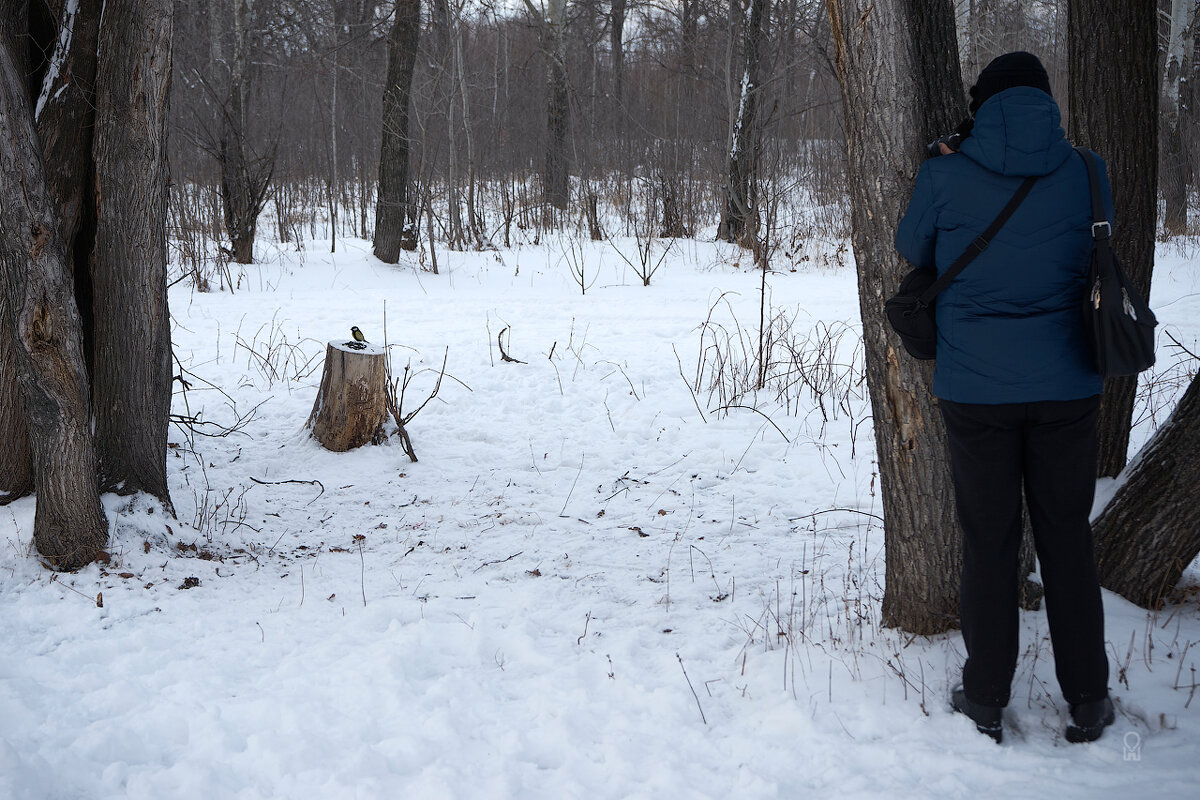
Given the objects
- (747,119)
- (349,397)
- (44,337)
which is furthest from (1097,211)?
(747,119)

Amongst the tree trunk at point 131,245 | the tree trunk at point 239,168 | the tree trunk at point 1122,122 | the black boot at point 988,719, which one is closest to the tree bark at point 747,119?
the tree trunk at point 239,168

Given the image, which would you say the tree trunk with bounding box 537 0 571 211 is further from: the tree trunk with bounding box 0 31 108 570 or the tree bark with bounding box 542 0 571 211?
the tree trunk with bounding box 0 31 108 570

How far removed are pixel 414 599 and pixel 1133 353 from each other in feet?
8.19

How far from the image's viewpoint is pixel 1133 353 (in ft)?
6.44

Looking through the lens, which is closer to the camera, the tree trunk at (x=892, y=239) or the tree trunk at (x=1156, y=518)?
the tree trunk at (x=892, y=239)

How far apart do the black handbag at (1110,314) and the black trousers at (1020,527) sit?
0.14 meters

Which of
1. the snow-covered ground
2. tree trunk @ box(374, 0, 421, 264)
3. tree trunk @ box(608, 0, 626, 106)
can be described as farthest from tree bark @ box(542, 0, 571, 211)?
the snow-covered ground

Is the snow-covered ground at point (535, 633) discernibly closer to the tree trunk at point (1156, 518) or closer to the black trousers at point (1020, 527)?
the tree trunk at point (1156, 518)

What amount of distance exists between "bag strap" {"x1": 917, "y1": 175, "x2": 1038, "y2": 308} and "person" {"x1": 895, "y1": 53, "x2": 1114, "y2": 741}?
2cm

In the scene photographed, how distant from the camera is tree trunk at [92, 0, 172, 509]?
333 cm

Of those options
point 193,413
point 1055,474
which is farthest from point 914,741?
point 193,413

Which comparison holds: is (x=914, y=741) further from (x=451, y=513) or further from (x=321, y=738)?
(x=451, y=513)

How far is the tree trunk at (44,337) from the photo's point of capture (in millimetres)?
2945

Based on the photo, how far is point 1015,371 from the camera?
204 cm
